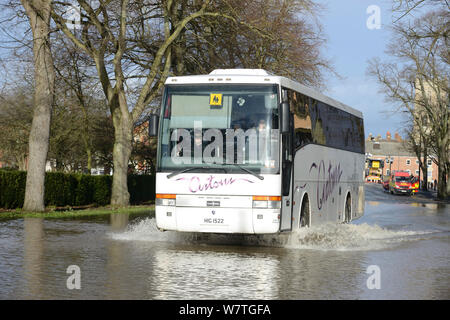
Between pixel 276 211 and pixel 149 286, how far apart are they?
5366 millimetres

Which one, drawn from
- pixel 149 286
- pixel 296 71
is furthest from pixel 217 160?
pixel 296 71

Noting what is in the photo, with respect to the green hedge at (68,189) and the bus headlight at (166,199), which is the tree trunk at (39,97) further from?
the bus headlight at (166,199)

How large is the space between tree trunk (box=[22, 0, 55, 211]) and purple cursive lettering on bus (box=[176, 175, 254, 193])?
11.0 meters

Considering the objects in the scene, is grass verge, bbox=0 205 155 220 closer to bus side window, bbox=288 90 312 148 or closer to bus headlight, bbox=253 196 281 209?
bus side window, bbox=288 90 312 148

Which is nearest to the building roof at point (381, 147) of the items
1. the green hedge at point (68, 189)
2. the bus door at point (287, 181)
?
the green hedge at point (68, 189)

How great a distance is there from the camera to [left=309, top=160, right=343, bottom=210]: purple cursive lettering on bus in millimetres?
18353

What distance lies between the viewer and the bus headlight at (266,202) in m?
14.6

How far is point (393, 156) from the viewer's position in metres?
173

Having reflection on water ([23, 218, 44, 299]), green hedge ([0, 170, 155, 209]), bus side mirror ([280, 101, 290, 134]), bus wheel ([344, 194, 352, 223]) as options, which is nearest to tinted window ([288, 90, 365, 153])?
bus side mirror ([280, 101, 290, 134])

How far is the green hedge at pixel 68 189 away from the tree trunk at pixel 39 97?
2.74 m

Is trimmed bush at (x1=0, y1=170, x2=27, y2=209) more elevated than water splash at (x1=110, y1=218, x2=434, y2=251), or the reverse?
trimmed bush at (x1=0, y1=170, x2=27, y2=209)

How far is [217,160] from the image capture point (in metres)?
14.8
